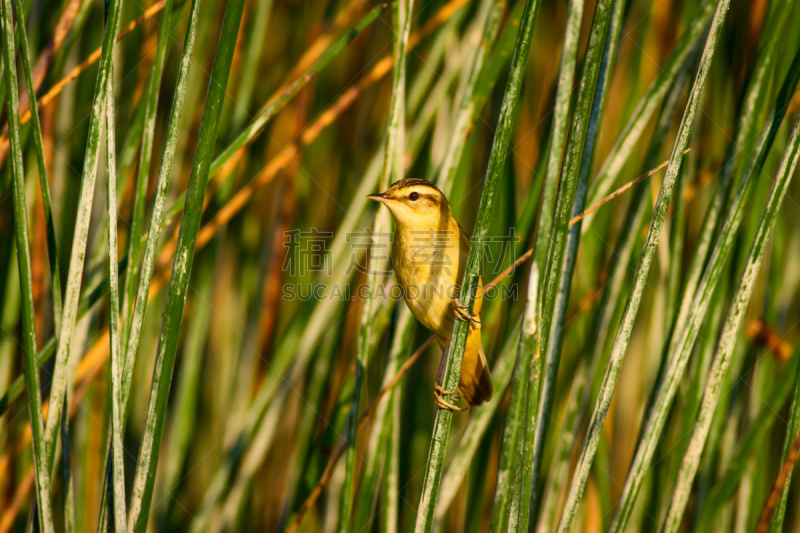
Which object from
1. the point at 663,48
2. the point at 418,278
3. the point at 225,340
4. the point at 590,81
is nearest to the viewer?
the point at 590,81

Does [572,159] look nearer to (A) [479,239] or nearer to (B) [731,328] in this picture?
(A) [479,239]

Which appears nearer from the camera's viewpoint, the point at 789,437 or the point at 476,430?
the point at 789,437

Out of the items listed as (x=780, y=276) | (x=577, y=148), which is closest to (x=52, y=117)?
(x=577, y=148)

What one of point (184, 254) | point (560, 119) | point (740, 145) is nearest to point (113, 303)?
point (184, 254)

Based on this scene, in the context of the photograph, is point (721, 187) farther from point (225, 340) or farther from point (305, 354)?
point (225, 340)

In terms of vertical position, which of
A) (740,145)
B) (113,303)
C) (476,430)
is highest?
(740,145)

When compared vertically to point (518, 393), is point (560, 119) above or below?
above
